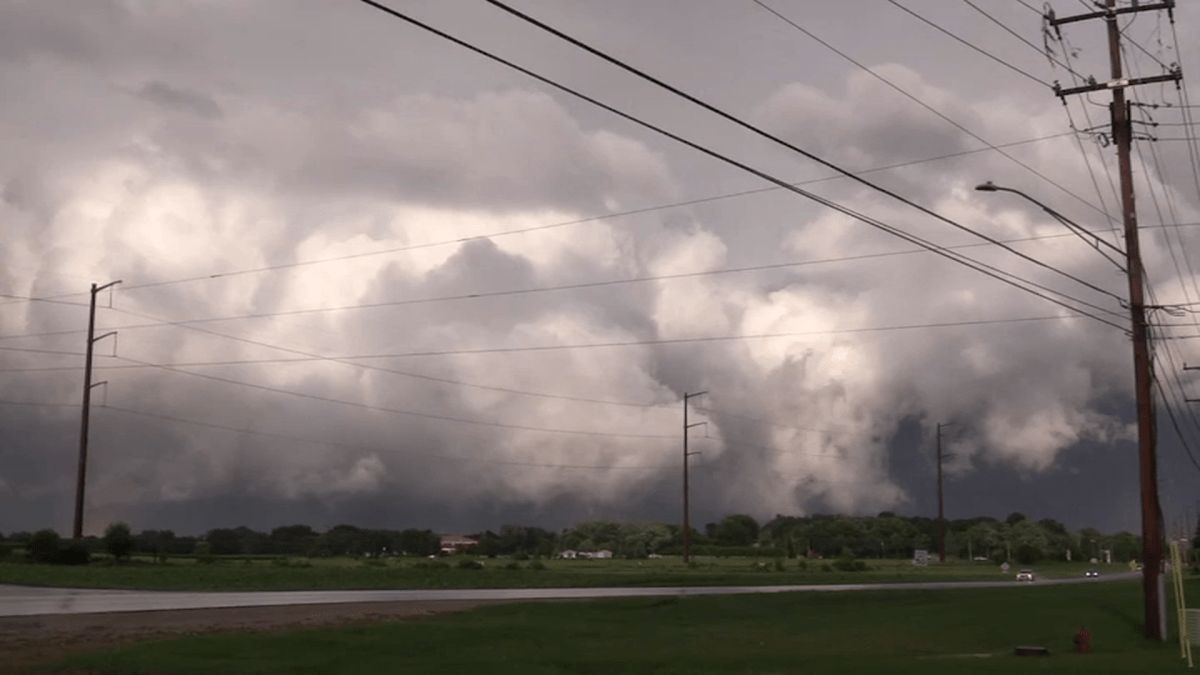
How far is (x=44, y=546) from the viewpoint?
79.4 metres

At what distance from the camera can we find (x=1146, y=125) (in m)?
43.6

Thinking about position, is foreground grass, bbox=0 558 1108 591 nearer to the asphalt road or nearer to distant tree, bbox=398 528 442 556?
the asphalt road

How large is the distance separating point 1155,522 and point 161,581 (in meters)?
48.1

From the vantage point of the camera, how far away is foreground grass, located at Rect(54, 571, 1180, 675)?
2970 centimetres

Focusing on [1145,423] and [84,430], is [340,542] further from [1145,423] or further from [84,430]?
[1145,423]

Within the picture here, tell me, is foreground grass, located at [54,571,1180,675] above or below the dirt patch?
below

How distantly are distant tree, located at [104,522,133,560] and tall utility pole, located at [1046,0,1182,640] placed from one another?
6328cm

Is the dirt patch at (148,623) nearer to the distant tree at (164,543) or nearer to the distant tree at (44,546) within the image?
the distant tree at (44,546)

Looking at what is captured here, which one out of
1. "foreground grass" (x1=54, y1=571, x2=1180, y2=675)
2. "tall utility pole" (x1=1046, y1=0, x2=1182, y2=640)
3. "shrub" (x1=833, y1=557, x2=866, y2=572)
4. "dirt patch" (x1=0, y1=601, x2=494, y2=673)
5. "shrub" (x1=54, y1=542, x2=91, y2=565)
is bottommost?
"shrub" (x1=833, y1=557, x2=866, y2=572)

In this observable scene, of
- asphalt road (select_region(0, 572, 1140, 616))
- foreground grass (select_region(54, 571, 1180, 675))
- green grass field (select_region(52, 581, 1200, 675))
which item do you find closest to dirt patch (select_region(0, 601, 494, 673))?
green grass field (select_region(52, 581, 1200, 675))

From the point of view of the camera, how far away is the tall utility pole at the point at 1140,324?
39.8 m

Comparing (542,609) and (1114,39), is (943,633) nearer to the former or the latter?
(542,609)

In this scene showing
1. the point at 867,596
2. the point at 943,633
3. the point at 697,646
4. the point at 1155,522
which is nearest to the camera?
the point at 697,646

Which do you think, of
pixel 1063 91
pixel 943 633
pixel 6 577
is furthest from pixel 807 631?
pixel 6 577
